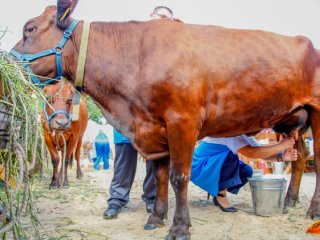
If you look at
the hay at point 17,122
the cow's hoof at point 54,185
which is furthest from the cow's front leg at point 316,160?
the cow's hoof at point 54,185

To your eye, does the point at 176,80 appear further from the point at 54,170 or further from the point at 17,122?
the point at 54,170

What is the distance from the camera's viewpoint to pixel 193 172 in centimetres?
471

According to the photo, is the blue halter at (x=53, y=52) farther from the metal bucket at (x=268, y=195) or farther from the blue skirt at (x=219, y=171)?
the metal bucket at (x=268, y=195)

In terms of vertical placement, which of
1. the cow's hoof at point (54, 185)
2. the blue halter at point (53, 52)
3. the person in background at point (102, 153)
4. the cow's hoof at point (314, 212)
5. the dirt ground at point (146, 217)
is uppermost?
the blue halter at point (53, 52)

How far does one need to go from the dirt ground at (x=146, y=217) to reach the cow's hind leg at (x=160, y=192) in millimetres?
112

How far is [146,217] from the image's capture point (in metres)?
4.23

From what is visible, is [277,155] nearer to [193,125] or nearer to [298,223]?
[298,223]

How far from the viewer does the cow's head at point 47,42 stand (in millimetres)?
3559

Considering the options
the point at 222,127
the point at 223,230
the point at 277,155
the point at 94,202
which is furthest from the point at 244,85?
the point at 94,202

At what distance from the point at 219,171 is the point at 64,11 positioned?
7.93 feet

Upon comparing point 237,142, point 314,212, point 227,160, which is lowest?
point 314,212

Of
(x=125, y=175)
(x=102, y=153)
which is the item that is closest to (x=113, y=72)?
(x=125, y=175)

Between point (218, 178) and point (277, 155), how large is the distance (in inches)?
28.0

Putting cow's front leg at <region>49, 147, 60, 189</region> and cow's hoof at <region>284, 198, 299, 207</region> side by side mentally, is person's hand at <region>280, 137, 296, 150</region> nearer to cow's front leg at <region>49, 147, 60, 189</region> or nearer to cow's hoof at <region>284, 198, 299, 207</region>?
cow's hoof at <region>284, 198, 299, 207</region>
